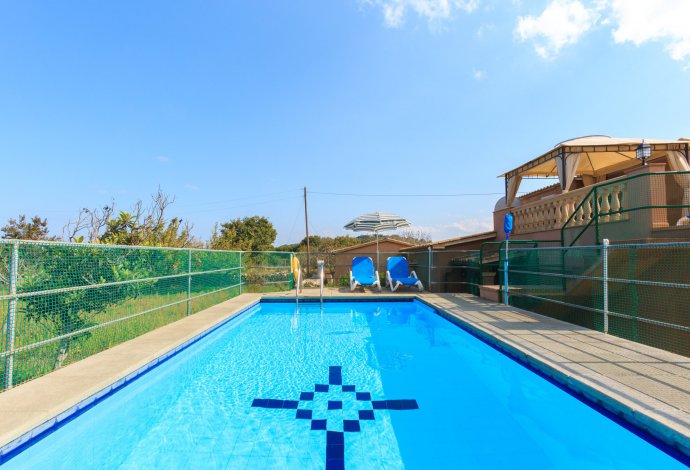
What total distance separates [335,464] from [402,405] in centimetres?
117

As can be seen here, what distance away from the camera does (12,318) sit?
316 cm

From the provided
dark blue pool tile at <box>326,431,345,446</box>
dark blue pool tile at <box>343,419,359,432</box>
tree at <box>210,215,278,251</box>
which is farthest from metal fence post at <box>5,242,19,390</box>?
tree at <box>210,215,278,251</box>

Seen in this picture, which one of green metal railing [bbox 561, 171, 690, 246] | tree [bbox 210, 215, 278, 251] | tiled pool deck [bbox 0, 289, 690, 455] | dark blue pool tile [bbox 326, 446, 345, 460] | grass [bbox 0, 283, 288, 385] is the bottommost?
dark blue pool tile [bbox 326, 446, 345, 460]

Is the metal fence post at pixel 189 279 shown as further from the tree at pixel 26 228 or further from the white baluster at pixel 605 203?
the tree at pixel 26 228

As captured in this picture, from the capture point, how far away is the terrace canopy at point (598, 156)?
815cm

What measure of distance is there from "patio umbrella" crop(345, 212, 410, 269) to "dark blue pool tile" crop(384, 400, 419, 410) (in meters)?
9.18

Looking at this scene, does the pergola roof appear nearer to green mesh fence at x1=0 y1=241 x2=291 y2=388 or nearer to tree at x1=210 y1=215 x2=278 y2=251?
green mesh fence at x1=0 y1=241 x2=291 y2=388

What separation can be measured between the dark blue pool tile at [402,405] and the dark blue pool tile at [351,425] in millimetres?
450

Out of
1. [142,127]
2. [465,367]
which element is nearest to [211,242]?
[142,127]

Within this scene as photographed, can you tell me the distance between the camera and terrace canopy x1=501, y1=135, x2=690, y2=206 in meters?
8.15

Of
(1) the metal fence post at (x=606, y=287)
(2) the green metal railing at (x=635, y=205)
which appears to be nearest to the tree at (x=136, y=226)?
(1) the metal fence post at (x=606, y=287)

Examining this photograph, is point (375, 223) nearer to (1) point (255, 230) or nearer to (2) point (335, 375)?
(2) point (335, 375)

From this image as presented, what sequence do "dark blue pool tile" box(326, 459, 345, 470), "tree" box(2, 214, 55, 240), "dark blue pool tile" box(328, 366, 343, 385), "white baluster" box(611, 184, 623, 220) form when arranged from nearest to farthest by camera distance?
"dark blue pool tile" box(326, 459, 345, 470), "dark blue pool tile" box(328, 366, 343, 385), "white baluster" box(611, 184, 623, 220), "tree" box(2, 214, 55, 240)

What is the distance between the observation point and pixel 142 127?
547 inches
